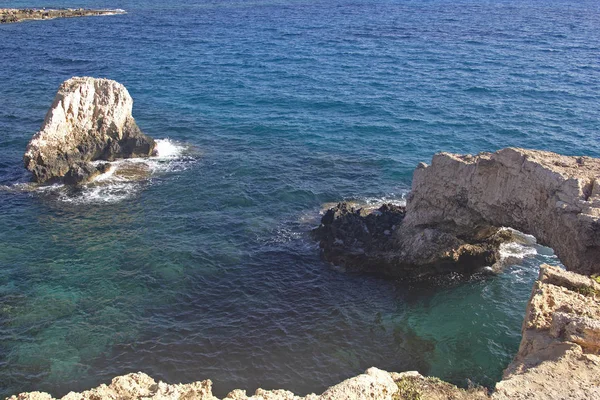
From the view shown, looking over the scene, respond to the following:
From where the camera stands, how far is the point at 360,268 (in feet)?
128

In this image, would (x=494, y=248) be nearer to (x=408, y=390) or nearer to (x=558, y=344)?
(x=558, y=344)

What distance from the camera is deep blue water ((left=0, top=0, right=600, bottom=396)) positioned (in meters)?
31.6

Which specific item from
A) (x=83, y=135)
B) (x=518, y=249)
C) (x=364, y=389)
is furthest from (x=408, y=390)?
(x=83, y=135)

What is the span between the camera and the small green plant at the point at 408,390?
20.0 m

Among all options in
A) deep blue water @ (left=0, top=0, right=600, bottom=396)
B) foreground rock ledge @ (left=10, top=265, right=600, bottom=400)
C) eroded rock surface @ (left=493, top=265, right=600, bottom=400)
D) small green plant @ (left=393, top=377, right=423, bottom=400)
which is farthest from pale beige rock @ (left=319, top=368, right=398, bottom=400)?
deep blue water @ (left=0, top=0, right=600, bottom=396)

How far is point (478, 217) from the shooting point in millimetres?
34344

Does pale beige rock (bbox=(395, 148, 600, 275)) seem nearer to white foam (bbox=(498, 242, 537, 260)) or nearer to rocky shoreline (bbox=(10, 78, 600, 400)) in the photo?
rocky shoreline (bbox=(10, 78, 600, 400))

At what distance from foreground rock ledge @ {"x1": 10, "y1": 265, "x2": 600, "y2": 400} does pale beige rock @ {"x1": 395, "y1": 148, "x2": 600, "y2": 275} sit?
427cm

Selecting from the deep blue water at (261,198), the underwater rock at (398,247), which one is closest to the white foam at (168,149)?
the deep blue water at (261,198)

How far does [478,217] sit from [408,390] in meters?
16.6

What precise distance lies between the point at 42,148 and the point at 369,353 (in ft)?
117

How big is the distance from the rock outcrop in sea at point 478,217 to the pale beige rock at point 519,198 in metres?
0.04

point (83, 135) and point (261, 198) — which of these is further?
point (83, 135)

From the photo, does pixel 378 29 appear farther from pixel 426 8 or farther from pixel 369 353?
pixel 369 353
